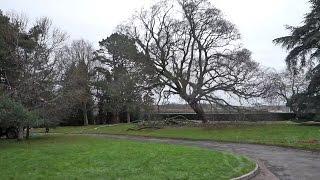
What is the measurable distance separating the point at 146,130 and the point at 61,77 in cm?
963

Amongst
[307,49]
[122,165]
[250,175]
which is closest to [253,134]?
[307,49]

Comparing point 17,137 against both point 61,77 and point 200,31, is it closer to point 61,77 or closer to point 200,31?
point 61,77

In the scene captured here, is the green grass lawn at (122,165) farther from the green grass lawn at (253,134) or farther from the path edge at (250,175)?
the green grass lawn at (253,134)

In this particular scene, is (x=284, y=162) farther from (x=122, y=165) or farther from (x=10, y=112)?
(x=10, y=112)

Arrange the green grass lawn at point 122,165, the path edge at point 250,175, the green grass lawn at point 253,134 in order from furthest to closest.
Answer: the green grass lawn at point 253,134 < the path edge at point 250,175 < the green grass lawn at point 122,165

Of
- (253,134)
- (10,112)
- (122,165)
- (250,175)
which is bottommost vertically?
(250,175)

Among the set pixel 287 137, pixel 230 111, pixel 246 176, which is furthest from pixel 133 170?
pixel 230 111

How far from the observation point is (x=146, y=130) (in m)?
45.2

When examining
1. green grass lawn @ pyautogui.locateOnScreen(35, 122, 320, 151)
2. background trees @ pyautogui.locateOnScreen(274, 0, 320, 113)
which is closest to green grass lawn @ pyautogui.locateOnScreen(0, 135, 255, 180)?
green grass lawn @ pyautogui.locateOnScreen(35, 122, 320, 151)

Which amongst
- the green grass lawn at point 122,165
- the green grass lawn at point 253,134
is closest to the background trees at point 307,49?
the green grass lawn at point 253,134

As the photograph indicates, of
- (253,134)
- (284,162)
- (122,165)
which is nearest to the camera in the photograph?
(122,165)

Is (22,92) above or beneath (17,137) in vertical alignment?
above

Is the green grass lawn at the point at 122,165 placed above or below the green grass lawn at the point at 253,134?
below

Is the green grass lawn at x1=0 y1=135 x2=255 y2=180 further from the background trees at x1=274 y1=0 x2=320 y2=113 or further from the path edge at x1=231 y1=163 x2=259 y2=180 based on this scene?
the background trees at x1=274 y1=0 x2=320 y2=113
